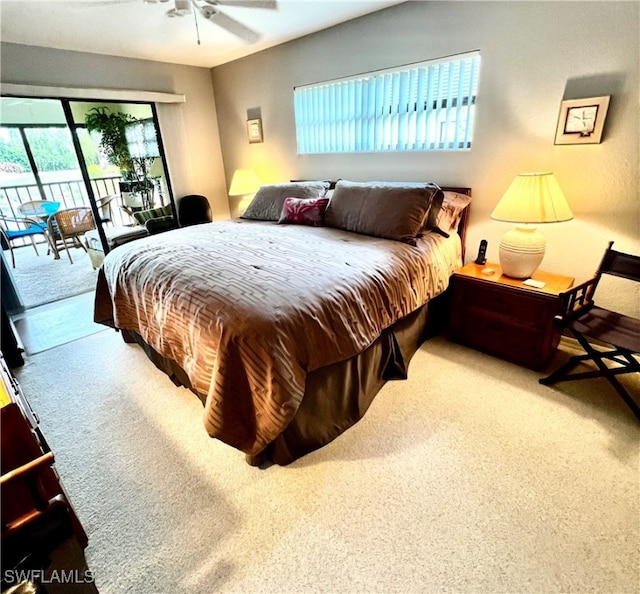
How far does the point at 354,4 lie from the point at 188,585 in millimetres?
3545

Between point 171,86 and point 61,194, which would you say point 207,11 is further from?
point 61,194

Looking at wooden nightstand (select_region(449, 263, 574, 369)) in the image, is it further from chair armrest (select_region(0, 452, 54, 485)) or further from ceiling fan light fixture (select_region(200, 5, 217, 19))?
ceiling fan light fixture (select_region(200, 5, 217, 19))

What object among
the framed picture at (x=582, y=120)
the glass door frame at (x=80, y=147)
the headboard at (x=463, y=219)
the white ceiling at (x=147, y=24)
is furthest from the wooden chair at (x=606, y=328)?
the glass door frame at (x=80, y=147)

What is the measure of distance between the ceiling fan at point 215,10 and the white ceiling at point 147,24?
0.11ft

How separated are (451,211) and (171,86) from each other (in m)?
3.49

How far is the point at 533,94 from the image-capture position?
85.7 inches

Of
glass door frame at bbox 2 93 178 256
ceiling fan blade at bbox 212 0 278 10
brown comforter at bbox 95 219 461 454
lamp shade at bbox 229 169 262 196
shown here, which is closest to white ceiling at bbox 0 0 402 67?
ceiling fan blade at bbox 212 0 278 10

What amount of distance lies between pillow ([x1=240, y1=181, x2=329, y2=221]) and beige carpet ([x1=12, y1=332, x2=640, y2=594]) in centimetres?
182

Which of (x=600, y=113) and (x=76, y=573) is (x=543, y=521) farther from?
(x=600, y=113)

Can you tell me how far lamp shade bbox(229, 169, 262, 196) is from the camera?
4.03 metres

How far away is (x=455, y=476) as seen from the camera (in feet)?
4.96

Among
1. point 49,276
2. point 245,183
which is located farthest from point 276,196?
point 49,276

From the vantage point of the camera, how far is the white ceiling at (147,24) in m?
2.38

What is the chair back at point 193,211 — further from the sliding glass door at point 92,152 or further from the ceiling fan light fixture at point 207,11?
the ceiling fan light fixture at point 207,11
